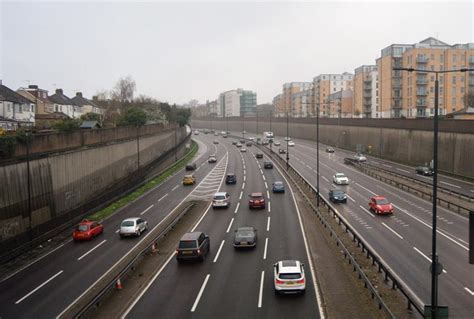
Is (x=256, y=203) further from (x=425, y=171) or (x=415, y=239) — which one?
(x=425, y=171)

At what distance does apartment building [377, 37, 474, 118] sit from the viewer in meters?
108

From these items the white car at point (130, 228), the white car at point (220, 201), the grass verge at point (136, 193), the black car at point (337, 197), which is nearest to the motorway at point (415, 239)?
the black car at point (337, 197)

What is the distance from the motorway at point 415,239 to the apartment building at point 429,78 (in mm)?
60639

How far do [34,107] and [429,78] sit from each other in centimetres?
8659

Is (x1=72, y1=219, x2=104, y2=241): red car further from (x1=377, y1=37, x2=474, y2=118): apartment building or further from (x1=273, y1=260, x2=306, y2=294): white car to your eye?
(x1=377, y1=37, x2=474, y2=118): apartment building

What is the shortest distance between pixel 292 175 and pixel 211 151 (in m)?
48.7

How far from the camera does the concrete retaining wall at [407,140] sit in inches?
2381

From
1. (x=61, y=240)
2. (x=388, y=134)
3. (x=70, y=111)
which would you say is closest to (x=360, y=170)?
(x=388, y=134)

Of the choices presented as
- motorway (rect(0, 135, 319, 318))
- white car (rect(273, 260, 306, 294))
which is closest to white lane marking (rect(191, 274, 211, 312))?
motorway (rect(0, 135, 319, 318))

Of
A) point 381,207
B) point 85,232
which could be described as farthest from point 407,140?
point 85,232

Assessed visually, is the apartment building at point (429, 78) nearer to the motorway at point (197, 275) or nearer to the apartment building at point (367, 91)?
the apartment building at point (367, 91)

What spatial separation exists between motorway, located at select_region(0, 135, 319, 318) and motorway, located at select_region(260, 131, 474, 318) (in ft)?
15.7

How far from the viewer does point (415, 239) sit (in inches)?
1204

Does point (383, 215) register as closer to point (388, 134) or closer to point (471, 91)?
point (388, 134)
